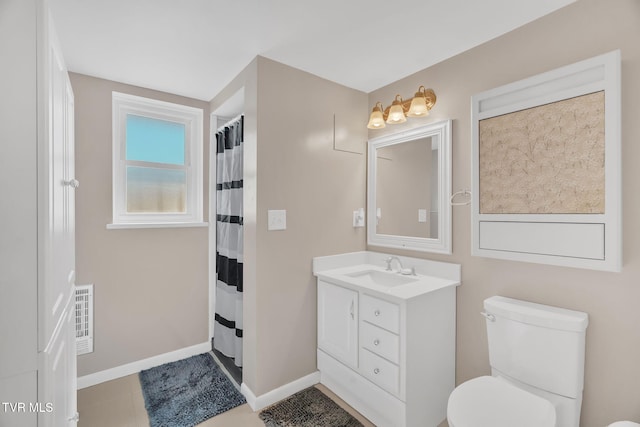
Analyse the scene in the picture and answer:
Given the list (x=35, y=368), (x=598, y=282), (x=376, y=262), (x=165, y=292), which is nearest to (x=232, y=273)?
(x=165, y=292)

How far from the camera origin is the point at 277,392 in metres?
2.07

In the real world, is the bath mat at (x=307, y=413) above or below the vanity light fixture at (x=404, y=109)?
below

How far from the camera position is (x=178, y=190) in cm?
273

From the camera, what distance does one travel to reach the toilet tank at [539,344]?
52.4 inches

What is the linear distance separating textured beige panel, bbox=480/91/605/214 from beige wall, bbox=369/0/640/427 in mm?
130

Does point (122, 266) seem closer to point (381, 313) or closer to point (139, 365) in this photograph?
point (139, 365)

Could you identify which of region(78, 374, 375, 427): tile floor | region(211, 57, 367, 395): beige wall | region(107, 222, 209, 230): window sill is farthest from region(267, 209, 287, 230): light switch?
region(78, 374, 375, 427): tile floor

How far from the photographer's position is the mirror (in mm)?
2006

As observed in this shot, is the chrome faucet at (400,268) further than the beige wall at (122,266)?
No

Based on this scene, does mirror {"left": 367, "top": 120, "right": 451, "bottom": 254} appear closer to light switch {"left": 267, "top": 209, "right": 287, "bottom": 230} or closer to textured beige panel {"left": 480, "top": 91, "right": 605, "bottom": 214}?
textured beige panel {"left": 480, "top": 91, "right": 605, "bottom": 214}

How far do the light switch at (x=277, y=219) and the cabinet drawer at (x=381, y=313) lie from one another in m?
0.74

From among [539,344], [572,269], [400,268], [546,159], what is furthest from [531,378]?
[546,159]

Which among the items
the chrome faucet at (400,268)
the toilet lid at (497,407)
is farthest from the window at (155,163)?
the toilet lid at (497,407)

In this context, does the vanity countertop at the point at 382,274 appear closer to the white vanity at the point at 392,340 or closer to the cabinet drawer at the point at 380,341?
the white vanity at the point at 392,340
